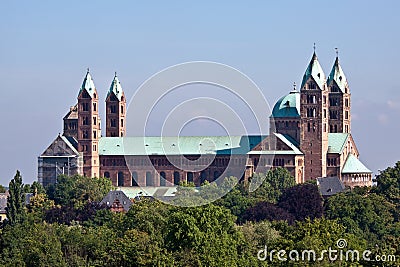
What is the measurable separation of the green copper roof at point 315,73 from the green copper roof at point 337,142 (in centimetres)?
588

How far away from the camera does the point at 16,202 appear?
385 feet

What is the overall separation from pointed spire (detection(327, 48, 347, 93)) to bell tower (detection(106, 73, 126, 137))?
23994mm

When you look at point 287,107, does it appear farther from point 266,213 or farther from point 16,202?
point 16,202

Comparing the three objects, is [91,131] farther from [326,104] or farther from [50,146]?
[326,104]

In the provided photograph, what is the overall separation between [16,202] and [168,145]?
55.1 metres

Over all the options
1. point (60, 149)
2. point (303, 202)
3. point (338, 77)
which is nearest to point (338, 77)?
point (338, 77)

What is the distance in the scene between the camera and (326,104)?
16138 centimetres

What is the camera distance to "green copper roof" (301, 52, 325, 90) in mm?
158500

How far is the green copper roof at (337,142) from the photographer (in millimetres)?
159250

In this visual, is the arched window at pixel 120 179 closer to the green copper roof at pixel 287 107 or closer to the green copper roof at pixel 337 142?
the green copper roof at pixel 287 107

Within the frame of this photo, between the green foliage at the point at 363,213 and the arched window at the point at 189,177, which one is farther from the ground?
the arched window at the point at 189,177

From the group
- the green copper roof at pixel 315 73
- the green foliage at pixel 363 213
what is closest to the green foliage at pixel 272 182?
the green copper roof at pixel 315 73

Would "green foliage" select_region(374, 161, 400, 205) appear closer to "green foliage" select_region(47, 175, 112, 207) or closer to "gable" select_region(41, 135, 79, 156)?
"green foliage" select_region(47, 175, 112, 207)

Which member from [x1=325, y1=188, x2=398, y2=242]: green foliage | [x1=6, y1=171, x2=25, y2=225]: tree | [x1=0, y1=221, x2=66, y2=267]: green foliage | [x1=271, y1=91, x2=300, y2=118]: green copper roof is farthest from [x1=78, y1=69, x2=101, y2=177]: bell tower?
[x1=0, y1=221, x2=66, y2=267]: green foliage
